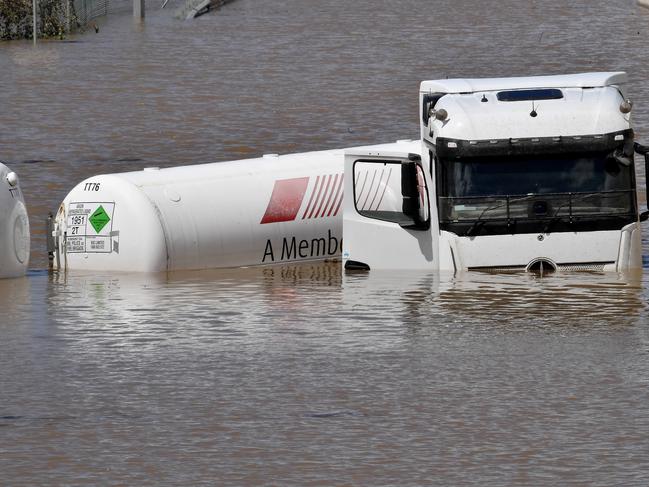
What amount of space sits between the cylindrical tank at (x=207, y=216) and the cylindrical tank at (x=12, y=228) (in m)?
0.63

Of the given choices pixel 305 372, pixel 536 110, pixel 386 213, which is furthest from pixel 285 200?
pixel 305 372

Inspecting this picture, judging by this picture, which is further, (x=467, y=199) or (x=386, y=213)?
(x=386, y=213)

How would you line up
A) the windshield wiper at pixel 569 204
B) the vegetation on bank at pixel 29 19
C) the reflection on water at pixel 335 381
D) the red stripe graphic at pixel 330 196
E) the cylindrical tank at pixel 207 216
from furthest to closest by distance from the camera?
the vegetation on bank at pixel 29 19
the red stripe graphic at pixel 330 196
the cylindrical tank at pixel 207 216
the windshield wiper at pixel 569 204
the reflection on water at pixel 335 381

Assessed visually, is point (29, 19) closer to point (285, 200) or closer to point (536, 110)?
point (285, 200)

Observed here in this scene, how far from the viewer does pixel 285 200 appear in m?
24.6

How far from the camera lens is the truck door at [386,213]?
21.4 metres

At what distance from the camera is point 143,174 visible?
77.9 ft

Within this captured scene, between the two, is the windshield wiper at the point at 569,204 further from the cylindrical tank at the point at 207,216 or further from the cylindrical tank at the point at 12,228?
the cylindrical tank at the point at 12,228

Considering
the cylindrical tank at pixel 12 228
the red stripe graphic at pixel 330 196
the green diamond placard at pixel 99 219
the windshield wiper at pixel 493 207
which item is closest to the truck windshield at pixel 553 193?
the windshield wiper at pixel 493 207

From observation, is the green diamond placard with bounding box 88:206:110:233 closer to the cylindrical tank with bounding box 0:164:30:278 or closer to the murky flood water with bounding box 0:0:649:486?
the murky flood water with bounding box 0:0:649:486

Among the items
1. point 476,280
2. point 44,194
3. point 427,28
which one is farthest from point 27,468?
point 427,28

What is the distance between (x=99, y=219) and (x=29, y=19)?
40485mm

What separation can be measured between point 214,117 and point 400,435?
3003 centimetres

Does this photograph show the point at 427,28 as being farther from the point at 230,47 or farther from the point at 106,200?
the point at 106,200
